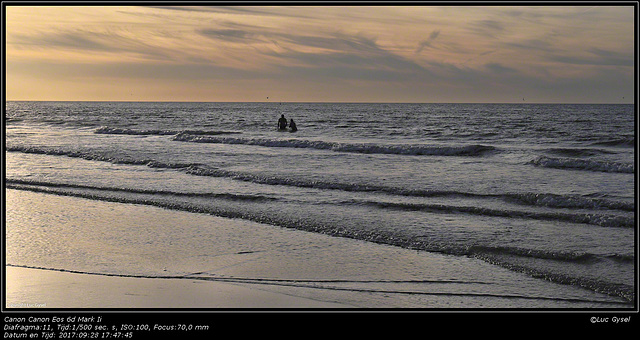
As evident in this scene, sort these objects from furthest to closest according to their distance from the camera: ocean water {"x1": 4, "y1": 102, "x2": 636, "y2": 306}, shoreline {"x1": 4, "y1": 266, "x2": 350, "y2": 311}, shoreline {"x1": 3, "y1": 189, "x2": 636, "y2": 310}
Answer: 1. ocean water {"x1": 4, "y1": 102, "x2": 636, "y2": 306}
2. shoreline {"x1": 3, "y1": 189, "x2": 636, "y2": 310}
3. shoreline {"x1": 4, "y1": 266, "x2": 350, "y2": 311}

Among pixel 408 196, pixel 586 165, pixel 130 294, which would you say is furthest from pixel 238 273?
pixel 586 165

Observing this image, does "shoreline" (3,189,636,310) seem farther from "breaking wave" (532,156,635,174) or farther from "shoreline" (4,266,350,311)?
"breaking wave" (532,156,635,174)

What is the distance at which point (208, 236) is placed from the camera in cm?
870

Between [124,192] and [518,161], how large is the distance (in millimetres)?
14290

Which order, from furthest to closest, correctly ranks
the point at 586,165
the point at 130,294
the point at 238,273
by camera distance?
1. the point at 586,165
2. the point at 238,273
3. the point at 130,294

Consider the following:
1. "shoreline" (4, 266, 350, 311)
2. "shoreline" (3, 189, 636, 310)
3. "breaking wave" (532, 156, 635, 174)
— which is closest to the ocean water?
"breaking wave" (532, 156, 635, 174)

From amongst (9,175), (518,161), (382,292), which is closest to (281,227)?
(382,292)

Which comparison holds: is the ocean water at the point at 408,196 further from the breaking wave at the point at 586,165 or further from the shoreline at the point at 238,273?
the shoreline at the point at 238,273

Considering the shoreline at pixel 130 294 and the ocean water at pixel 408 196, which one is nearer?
the shoreline at pixel 130 294

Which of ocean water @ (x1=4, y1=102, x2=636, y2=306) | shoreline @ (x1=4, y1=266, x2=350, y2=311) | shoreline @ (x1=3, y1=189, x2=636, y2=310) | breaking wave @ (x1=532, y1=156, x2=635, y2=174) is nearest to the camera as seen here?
shoreline @ (x1=4, y1=266, x2=350, y2=311)

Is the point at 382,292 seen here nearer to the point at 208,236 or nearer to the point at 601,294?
the point at 601,294

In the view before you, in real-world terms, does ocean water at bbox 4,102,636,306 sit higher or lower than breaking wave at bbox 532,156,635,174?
lower

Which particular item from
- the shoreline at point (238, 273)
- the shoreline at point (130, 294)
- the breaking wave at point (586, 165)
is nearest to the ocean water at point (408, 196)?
the breaking wave at point (586, 165)

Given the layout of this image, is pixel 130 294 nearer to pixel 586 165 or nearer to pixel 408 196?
pixel 408 196
